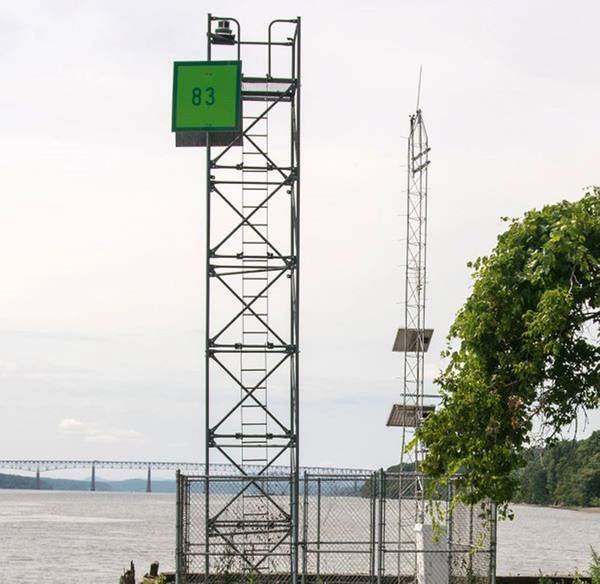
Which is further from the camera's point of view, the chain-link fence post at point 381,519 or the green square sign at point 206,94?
the green square sign at point 206,94

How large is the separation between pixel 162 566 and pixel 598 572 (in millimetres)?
40994

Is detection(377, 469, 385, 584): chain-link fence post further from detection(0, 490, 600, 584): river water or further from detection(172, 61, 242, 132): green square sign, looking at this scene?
detection(0, 490, 600, 584): river water

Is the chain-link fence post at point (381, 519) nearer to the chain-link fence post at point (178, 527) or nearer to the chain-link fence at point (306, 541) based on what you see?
the chain-link fence at point (306, 541)

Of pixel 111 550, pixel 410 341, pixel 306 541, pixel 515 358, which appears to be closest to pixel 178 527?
pixel 306 541

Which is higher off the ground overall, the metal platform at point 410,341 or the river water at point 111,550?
the metal platform at point 410,341

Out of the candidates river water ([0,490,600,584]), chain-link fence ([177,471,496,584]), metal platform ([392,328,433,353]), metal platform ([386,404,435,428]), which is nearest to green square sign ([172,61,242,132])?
chain-link fence ([177,471,496,584])

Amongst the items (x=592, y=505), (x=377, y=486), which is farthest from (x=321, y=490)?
(x=592, y=505)

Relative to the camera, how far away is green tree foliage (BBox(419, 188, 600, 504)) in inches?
778

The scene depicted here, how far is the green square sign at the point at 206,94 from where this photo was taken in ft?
92.8

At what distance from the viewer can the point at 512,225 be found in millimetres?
20500

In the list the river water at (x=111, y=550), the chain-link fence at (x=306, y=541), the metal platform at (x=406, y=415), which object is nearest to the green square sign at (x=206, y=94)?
the chain-link fence at (x=306, y=541)

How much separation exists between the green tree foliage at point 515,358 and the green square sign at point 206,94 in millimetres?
9508

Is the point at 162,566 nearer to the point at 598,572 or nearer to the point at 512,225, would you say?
the point at 598,572

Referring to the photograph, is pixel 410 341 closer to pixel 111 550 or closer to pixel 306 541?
pixel 306 541
